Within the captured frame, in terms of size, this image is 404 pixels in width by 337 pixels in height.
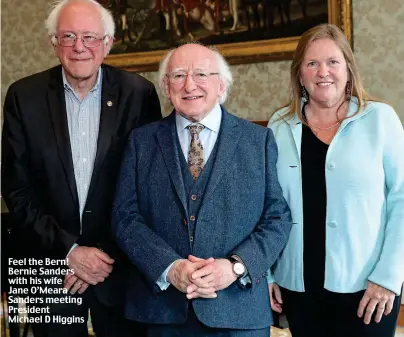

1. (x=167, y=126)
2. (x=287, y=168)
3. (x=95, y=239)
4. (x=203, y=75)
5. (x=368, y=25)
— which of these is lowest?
(x=95, y=239)

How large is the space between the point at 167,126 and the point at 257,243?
19.7 inches

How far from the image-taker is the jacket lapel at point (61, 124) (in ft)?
6.28

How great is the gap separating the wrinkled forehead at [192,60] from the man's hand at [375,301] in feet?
2.88

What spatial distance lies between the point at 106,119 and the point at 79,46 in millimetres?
275

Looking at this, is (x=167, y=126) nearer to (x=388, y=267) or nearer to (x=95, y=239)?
(x=95, y=239)

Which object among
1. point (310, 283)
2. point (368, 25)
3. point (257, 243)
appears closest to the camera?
point (257, 243)

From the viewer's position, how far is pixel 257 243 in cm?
167

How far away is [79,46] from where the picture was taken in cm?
192

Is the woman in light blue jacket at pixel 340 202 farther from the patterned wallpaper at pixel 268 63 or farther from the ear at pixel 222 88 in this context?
the patterned wallpaper at pixel 268 63

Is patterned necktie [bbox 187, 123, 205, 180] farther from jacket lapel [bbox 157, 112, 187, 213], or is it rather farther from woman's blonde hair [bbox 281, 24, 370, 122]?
woman's blonde hair [bbox 281, 24, 370, 122]

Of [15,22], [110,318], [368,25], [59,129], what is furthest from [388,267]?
[15,22]

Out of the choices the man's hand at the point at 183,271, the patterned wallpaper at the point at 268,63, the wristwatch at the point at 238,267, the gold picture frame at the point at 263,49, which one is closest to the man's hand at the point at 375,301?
the wristwatch at the point at 238,267

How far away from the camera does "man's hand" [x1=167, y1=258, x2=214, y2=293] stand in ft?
5.24

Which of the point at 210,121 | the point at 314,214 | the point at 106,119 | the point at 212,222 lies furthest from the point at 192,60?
the point at 314,214
